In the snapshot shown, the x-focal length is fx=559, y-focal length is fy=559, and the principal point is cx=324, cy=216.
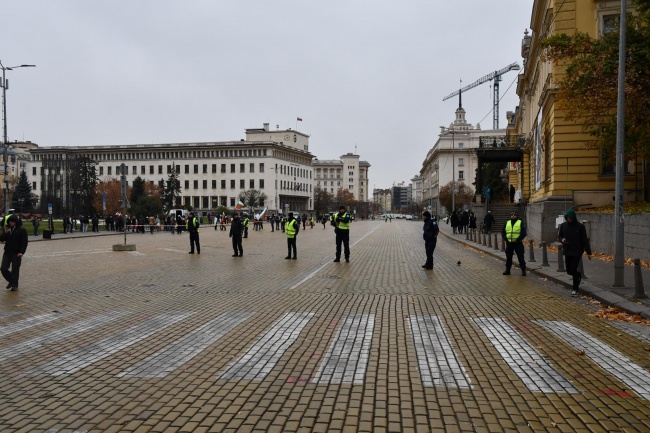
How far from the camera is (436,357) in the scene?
6703 mm

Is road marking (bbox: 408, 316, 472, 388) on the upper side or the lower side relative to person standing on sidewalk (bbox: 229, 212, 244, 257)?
lower

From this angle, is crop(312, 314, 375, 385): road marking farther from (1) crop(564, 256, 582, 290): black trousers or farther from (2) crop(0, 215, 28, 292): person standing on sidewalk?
(2) crop(0, 215, 28, 292): person standing on sidewalk

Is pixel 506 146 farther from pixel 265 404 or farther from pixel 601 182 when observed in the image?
pixel 265 404

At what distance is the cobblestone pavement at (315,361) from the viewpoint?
4809 millimetres

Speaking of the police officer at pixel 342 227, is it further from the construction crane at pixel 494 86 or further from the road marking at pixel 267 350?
the construction crane at pixel 494 86

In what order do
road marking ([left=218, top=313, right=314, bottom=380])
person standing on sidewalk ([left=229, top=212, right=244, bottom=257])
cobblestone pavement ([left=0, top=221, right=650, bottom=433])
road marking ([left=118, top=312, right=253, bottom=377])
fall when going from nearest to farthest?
cobblestone pavement ([left=0, top=221, right=650, bottom=433])
road marking ([left=218, top=313, right=314, bottom=380])
road marking ([left=118, top=312, right=253, bottom=377])
person standing on sidewalk ([left=229, top=212, right=244, bottom=257])

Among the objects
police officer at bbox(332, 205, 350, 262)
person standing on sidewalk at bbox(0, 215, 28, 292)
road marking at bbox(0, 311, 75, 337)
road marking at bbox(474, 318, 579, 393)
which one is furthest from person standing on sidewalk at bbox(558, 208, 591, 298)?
person standing on sidewalk at bbox(0, 215, 28, 292)

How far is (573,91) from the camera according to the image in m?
19.9

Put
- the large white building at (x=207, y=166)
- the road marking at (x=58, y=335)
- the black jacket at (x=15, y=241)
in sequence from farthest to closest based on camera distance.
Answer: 1. the large white building at (x=207, y=166)
2. the black jacket at (x=15, y=241)
3. the road marking at (x=58, y=335)

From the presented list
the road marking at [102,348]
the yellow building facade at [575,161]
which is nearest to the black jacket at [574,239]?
the road marking at [102,348]

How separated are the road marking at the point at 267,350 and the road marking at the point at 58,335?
279 centimetres

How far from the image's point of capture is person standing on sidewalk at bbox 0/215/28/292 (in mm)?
12562

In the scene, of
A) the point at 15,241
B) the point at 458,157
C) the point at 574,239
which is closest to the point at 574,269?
the point at 574,239

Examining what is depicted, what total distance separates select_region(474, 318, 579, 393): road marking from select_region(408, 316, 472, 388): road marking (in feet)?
1.99
